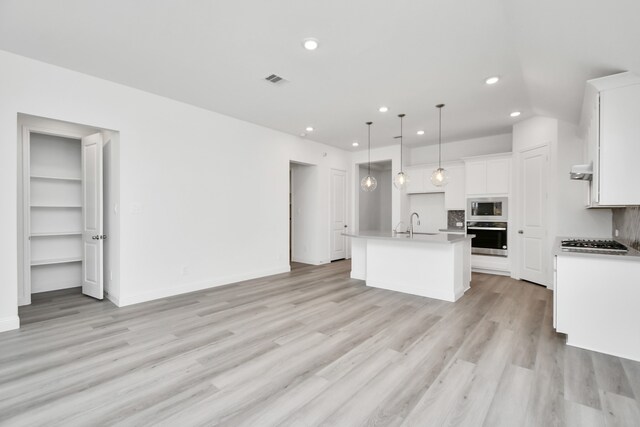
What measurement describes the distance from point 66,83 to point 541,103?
614 centimetres

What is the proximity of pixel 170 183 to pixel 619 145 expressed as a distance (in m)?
5.07

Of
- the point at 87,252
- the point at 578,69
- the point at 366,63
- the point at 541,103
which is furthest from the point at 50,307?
the point at 541,103

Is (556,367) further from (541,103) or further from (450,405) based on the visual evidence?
(541,103)

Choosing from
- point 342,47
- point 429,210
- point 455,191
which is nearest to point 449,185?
point 455,191

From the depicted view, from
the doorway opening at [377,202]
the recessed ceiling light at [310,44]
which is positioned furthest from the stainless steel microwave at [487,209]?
the recessed ceiling light at [310,44]

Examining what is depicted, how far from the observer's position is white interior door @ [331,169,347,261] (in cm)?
731

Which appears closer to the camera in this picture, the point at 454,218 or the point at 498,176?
the point at 498,176

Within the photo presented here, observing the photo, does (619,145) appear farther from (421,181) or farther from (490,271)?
(421,181)

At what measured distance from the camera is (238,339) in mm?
2857

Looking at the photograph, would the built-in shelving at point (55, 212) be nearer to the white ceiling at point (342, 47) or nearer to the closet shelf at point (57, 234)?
the closet shelf at point (57, 234)

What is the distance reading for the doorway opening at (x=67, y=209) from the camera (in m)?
3.82

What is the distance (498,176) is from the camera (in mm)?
5645

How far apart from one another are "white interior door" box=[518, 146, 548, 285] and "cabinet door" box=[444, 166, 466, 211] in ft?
3.71

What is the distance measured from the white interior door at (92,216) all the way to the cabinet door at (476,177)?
634 cm
